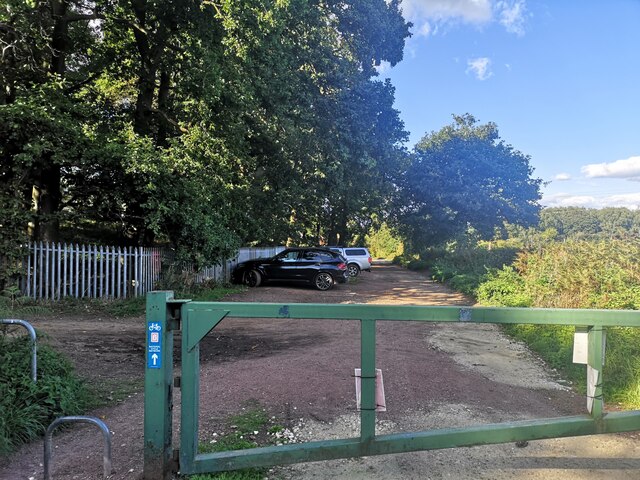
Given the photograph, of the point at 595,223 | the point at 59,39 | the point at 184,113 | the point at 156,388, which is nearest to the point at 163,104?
the point at 184,113

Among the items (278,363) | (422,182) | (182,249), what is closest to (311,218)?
(422,182)

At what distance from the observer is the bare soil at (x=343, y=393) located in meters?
3.32

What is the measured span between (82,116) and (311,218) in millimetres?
24940

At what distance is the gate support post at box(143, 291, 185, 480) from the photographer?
2883mm

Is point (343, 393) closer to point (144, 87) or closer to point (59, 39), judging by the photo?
point (144, 87)

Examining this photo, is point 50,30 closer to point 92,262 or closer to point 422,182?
point 92,262

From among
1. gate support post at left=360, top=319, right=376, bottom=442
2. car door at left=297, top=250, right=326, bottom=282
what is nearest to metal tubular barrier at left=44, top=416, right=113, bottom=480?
gate support post at left=360, top=319, right=376, bottom=442

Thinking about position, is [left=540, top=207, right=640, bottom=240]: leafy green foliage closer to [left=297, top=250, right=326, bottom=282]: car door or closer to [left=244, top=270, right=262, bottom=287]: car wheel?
[left=297, top=250, right=326, bottom=282]: car door

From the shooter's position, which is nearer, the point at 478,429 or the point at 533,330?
the point at 478,429

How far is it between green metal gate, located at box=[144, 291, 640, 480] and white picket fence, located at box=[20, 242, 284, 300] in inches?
365

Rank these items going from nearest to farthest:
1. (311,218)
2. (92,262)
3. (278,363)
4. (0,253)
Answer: (278,363) < (0,253) < (92,262) < (311,218)

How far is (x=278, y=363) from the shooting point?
621cm

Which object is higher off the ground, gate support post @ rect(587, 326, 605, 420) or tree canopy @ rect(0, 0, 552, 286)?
tree canopy @ rect(0, 0, 552, 286)

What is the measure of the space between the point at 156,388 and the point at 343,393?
2612 mm
